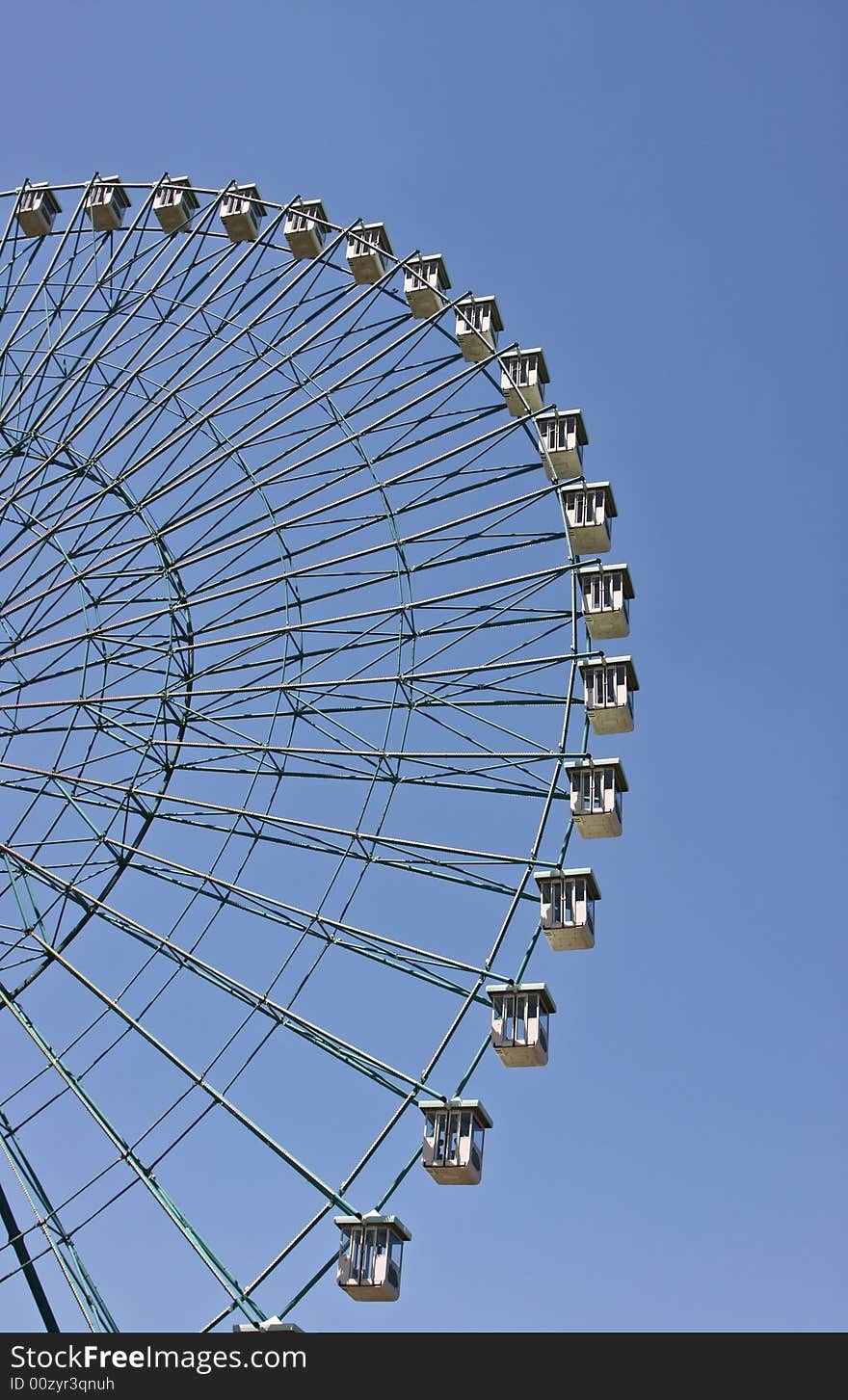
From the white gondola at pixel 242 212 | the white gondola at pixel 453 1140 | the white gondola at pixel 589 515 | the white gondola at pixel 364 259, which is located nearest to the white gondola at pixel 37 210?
the white gondola at pixel 242 212

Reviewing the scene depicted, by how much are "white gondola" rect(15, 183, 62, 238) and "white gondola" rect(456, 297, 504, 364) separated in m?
6.97

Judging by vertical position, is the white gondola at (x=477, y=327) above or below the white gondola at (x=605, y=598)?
above

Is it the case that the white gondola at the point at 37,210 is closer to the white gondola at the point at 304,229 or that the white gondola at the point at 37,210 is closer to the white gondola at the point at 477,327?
the white gondola at the point at 304,229

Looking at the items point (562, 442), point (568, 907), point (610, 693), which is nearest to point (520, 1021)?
point (568, 907)

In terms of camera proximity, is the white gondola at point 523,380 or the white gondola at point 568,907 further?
the white gondola at point 523,380

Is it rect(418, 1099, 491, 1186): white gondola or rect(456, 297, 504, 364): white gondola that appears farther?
rect(456, 297, 504, 364): white gondola

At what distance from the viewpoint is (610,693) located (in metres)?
22.4

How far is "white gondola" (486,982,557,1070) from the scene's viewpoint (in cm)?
2088

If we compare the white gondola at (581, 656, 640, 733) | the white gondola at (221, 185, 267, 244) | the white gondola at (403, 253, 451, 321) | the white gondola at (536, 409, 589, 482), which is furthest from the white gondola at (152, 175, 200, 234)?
the white gondola at (581, 656, 640, 733)

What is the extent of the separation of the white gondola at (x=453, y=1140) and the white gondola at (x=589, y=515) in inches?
300

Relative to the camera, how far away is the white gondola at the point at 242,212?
88.6ft

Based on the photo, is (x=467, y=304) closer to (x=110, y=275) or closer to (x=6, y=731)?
(x=110, y=275)

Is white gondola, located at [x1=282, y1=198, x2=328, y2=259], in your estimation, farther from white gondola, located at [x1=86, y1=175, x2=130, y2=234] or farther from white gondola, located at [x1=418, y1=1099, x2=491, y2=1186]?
white gondola, located at [x1=418, y1=1099, x2=491, y2=1186]

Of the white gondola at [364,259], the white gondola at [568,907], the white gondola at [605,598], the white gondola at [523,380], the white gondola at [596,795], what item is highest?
the white gondola at [364,259]
